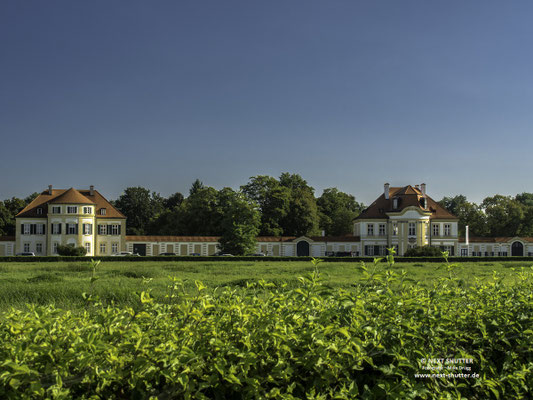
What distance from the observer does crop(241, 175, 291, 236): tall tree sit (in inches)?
2666

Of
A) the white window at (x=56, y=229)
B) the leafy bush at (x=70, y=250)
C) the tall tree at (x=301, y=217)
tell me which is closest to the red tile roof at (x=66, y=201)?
the white window at (x=56, y=229)

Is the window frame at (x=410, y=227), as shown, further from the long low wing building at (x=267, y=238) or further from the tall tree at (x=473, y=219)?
the tall tree at (x=473, y=219)

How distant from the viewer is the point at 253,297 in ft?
11.5

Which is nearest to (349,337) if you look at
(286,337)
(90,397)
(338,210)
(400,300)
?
(286,337)

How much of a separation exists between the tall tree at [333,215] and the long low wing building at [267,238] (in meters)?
15.4

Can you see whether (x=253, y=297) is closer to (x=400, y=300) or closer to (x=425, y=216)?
(x=400, y=300)

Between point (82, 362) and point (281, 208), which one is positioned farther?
point (281, 208)

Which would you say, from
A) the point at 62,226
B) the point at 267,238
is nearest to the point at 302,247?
the point at 267,238

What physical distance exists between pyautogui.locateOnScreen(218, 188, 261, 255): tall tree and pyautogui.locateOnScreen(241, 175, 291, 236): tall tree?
1201 centimetres

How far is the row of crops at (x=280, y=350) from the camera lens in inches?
103

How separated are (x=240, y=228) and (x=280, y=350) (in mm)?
50027

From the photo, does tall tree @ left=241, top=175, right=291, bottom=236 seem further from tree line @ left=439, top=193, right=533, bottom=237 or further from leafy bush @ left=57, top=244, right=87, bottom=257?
tree line @ left=439, top=193, right=533, bottom=237

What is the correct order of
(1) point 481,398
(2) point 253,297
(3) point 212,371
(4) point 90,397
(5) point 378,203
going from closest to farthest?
(4) point 90,397
(3) point 212,371
(1) point 481,398
(2) point 253,297
(5) point 378,203

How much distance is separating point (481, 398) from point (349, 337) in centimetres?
113
